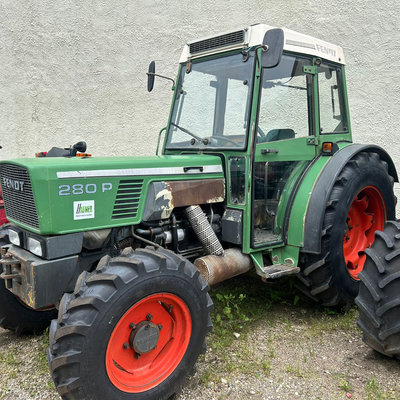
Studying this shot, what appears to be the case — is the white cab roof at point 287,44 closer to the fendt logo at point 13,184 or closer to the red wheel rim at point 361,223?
the red wheel rim at point 361,223

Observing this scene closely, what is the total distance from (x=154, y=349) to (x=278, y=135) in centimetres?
197

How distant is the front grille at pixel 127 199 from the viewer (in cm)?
283

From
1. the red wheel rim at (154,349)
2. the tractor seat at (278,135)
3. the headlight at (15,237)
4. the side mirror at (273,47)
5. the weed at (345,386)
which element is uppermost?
the side mirror at (273,47)

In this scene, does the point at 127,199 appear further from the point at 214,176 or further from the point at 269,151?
the point at 269,151

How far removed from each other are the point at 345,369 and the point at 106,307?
1.75 meters

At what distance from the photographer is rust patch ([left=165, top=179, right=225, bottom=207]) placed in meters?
3.06

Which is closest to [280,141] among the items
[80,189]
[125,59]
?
[80,189]

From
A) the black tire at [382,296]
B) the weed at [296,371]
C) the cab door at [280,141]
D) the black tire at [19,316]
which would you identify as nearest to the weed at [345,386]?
the weed at [296,371]

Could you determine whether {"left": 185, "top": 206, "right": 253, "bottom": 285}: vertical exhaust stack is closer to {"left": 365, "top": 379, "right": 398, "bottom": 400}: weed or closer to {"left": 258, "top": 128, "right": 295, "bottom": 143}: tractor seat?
{"left": 258, "top": 128, "right": 295, "bottom": 143}: tractor seat

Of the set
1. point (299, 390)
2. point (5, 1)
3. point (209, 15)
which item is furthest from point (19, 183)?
A: point (5, 1)

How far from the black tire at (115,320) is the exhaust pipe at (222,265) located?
1.33 feet

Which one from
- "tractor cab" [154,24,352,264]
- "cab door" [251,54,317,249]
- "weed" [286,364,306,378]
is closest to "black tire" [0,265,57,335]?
"tractor cab" [154,24,352,264]

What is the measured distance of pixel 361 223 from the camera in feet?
13.5

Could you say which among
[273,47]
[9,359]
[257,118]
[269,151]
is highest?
[273,47]
